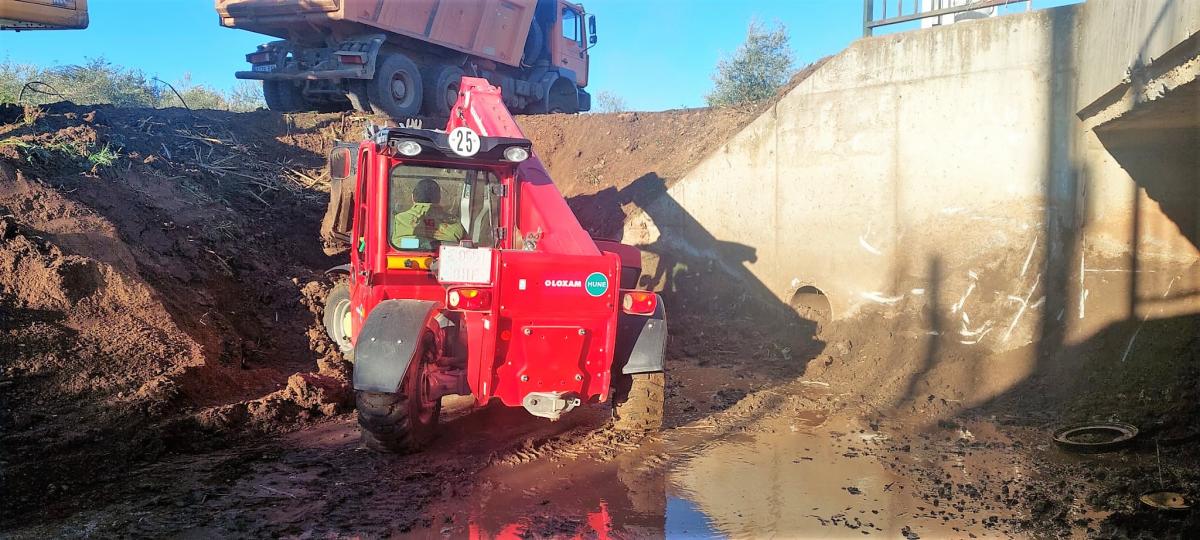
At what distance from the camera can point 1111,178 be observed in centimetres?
684

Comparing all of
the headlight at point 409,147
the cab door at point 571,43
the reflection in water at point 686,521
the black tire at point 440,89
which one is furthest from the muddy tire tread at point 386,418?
the cab door at point 571,43

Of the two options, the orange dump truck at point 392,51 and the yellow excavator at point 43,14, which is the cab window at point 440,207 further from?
the orange dump truck at point 392,51

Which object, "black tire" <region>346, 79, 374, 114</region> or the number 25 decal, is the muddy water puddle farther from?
"black tire" <region>346, 79, 374, 114</region>

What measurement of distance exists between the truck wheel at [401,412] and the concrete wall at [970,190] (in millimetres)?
5098

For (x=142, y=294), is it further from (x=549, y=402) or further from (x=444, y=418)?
(x=549, y=402)

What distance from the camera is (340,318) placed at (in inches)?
298

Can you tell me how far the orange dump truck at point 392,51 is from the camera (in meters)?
11.7

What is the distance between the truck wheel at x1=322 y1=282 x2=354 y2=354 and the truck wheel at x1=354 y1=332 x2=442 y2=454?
2278mm

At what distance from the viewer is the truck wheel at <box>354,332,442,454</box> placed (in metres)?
4.91

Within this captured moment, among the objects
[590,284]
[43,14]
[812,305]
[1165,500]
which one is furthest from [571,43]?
[1165,500]

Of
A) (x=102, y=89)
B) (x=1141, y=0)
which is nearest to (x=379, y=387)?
(x=1141, y=0)

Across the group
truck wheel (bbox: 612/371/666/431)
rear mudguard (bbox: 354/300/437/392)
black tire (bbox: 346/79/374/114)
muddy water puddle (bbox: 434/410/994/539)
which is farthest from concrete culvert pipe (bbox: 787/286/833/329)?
black tire (bbox: 346/79/374/114)

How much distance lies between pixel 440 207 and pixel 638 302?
1.63 metres

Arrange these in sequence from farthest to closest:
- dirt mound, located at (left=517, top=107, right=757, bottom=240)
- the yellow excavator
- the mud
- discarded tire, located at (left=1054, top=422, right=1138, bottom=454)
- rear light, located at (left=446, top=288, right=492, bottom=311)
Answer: dirt mound, located at (left=517, top=107, right=757, bottom=240)
the yellow excavator
discarded tire, located at (left=1054, top=422, right=1138, bottom=454)
rear light, located at (left=446, top=288, right=492, bottom=311)
the mud
